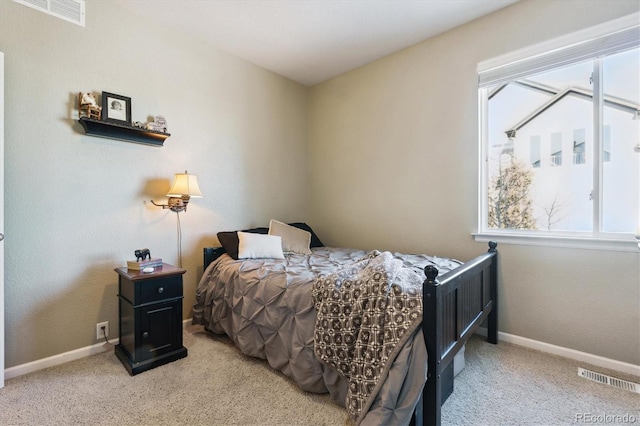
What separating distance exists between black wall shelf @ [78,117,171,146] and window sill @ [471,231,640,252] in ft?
9.32

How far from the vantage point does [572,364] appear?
2070 mm

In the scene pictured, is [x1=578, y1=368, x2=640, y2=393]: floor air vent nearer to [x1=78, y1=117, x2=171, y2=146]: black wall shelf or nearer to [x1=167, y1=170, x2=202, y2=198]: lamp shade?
[x1=167, y1=170, x2=202, y2=198]: lamp shade

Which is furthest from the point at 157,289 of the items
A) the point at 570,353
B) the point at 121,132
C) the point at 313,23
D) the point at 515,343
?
the point at 570,353

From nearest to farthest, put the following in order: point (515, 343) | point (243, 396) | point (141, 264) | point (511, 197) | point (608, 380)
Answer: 1. point (243, 396)
2. point (608, 380)
3. point (141, 264)
4. point (515, 343)
5. point (511, 197)

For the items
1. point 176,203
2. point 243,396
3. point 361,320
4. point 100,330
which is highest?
point 176,203

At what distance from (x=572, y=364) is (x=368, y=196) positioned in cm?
214

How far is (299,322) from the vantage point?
181cm

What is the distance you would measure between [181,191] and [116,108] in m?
0.79

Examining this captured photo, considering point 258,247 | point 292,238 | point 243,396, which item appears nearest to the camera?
point 243,396

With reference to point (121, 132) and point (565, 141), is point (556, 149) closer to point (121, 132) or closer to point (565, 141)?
point (565, 141)

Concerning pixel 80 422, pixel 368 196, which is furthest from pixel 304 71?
pixel 80 422

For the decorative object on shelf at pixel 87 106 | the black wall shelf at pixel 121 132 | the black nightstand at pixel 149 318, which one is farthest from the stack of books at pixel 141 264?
the decorative object on shelf at pixel 87 106

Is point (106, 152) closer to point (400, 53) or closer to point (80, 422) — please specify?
point (80, 422)

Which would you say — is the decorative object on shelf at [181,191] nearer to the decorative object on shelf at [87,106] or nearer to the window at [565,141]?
the decorative object on shelf at [87,106]
